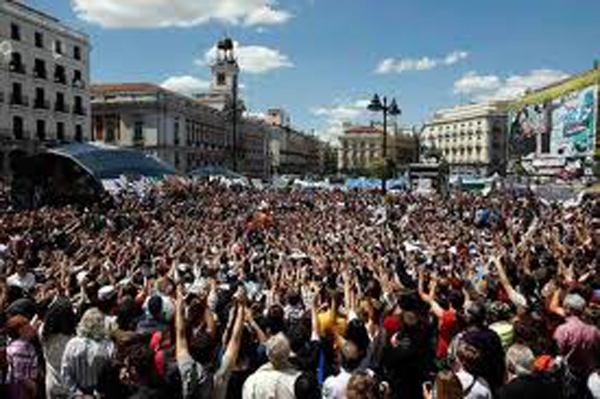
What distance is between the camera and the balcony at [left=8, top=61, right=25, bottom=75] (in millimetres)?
40031

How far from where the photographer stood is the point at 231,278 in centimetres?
909

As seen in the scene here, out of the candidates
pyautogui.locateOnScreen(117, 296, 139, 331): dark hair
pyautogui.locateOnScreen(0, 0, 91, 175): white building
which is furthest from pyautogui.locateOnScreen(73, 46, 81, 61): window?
pyautogui.locateOnScreen(117, 296, 139, 331): dark hair

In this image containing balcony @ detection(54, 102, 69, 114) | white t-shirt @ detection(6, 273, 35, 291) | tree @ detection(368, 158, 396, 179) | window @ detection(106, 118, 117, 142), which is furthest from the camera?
window @ detection(106, 118, 117, 142)

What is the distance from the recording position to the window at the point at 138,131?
6625 cm

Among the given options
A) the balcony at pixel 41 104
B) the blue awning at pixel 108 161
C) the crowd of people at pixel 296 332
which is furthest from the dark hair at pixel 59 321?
the balcony at pixel 41 104

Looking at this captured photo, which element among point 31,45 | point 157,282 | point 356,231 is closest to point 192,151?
point 31,45

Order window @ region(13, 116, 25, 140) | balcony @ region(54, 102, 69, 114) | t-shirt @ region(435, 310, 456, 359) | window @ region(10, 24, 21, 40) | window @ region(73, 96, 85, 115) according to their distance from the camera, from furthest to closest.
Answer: window @ region(73, 96, 85, 115) → balcony @ region(54, 102, 69, 114) → window @ region(13, 116, 25, 140) → window @ region(10, 24, 21, 40) → t-shirt @ region(435, 310, 456, 359)

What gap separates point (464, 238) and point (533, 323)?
35.2 ft

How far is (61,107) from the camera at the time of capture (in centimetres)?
4522

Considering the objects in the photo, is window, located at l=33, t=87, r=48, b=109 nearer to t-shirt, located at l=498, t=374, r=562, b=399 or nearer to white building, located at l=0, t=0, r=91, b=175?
white building, located at l=0, t=0, r=91, b=175

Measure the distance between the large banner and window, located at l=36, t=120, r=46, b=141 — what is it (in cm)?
4753

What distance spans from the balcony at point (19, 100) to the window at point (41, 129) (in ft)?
6.21

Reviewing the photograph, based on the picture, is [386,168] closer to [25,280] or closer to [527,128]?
[25,280]

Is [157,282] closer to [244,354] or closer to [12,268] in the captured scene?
[244,354]
